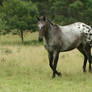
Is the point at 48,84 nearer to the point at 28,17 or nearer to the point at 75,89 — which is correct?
the point at 75,89

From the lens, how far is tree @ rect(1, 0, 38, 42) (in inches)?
944

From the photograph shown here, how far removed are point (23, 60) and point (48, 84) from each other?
4.48 m

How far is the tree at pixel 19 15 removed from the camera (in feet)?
78.7

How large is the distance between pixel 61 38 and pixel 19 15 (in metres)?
16.2

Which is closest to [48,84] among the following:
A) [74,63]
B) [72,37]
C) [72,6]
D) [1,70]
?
Result: [72,37]

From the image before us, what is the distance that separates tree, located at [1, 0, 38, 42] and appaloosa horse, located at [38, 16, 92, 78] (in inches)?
570

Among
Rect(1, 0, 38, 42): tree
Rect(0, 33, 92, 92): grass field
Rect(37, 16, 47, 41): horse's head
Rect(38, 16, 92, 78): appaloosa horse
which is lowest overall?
Rect(1, 0, 38, 42): tree

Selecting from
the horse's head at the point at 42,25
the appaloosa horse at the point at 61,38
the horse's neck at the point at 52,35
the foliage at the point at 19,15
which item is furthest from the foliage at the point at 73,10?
the horse's head at the point at 42,25

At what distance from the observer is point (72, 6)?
2291 cm

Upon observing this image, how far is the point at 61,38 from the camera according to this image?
9023mm

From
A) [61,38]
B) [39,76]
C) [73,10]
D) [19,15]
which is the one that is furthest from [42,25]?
[19,15]

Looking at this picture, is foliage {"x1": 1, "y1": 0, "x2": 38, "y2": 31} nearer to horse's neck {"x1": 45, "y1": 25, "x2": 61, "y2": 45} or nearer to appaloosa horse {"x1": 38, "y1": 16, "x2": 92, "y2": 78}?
appaloosa horse {"x1": 38, "y1": 16, "x2": 92, "y2": 78}

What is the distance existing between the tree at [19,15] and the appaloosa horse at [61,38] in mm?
14465

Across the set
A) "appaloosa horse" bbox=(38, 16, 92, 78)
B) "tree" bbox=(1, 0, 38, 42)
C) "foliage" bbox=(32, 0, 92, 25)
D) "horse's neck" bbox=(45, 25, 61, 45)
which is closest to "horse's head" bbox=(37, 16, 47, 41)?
"appaloosa horse" bbox=(38, 16, 92, 78)
